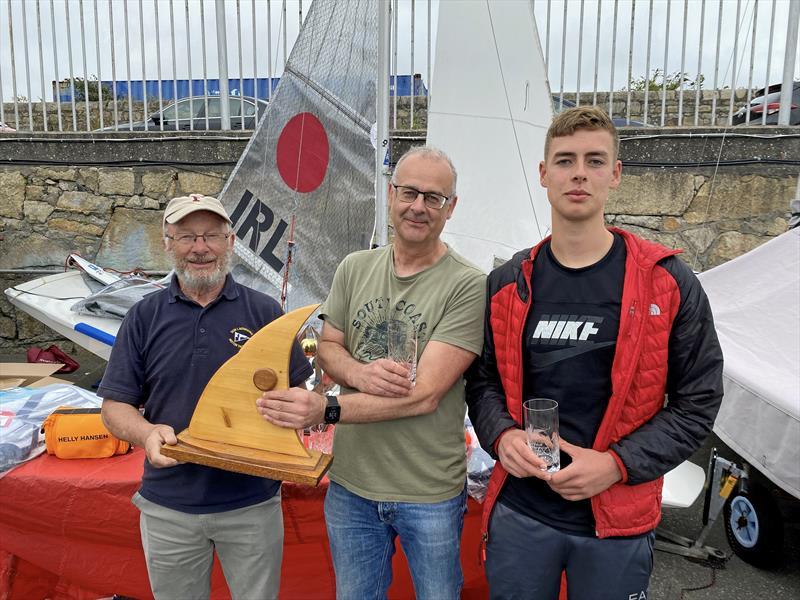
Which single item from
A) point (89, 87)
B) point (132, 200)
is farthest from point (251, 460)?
point (89, 87)

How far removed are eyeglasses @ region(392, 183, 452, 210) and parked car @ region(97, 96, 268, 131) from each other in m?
4.79

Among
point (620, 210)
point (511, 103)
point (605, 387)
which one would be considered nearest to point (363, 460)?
point (605, 387)

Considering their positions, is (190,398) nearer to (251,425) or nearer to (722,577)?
(251,425)

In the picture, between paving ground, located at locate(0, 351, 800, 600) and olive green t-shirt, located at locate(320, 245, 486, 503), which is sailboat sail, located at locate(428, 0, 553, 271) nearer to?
olive green t-shirt, located at locate(320, 245, 486, 503)

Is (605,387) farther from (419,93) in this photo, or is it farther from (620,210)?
(419,93)

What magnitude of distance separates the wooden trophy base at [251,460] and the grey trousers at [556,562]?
51 cm

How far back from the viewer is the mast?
10.3 feet

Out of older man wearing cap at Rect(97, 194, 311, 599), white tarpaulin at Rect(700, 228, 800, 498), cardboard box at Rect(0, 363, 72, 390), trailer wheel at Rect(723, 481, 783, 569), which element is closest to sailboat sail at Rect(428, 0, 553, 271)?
white tarpaulin at Rect(700, 228, 800, 498)

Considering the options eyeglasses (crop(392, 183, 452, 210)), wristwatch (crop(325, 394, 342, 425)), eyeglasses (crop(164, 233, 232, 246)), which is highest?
eyeglasses (crop(392, 183, 452, 210))

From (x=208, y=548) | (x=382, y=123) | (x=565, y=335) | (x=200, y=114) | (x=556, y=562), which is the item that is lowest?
(x=208, y=548)

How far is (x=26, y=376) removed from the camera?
4.10 m

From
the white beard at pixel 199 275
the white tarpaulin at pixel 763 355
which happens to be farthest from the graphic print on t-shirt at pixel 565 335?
the white tarpaulin at pixel 763 355

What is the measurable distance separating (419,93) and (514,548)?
5.26 metres

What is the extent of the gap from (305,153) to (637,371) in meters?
2.40
